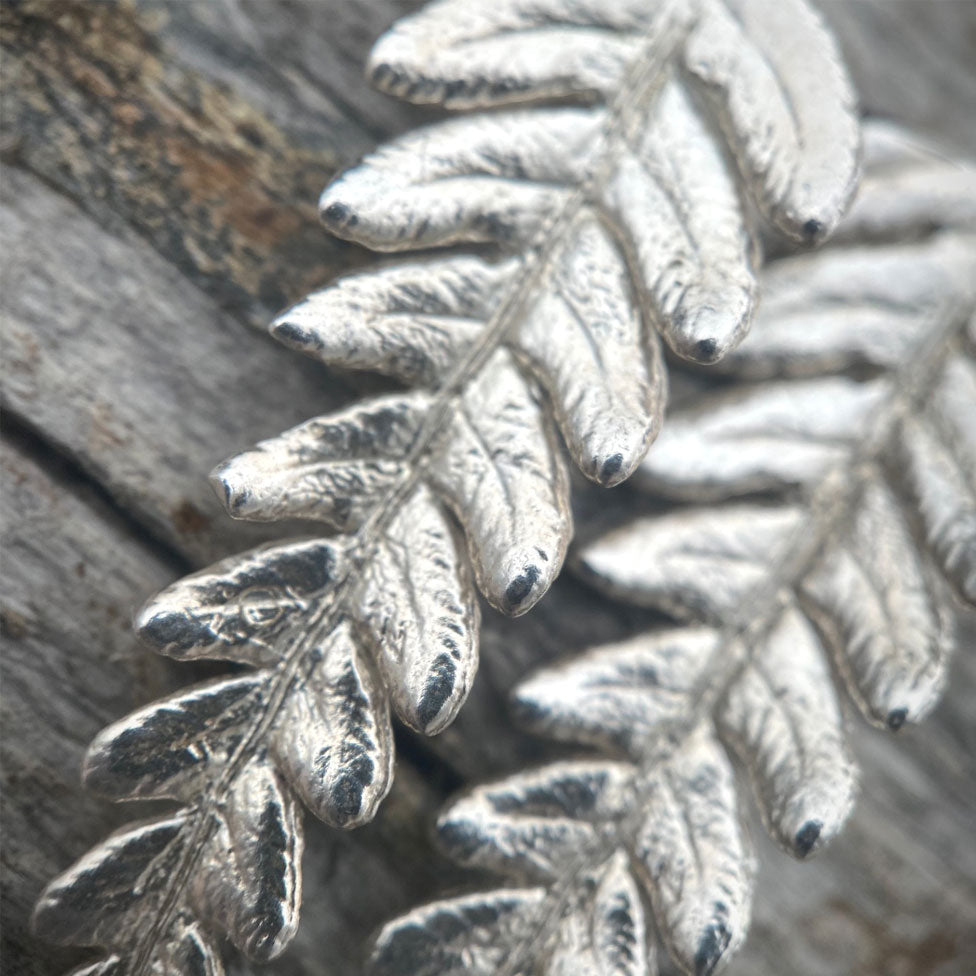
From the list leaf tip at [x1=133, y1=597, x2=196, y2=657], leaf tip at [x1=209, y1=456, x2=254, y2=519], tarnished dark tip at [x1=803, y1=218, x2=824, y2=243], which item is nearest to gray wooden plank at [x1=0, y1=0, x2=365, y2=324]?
leaf tip at [x1=209, y1=456, x2=254, y2=519]

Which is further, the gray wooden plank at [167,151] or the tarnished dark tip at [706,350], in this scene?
the gray wooden plank at [167,151]

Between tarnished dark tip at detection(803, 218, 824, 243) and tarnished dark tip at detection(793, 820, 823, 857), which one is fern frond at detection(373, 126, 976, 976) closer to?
tarnished dark tip at detection(793, 820, 823, 857)

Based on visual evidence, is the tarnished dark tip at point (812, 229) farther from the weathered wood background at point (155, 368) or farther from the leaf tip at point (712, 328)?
the weathered wood background at point (155, 368)

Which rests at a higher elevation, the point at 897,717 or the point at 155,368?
the point at 155,368

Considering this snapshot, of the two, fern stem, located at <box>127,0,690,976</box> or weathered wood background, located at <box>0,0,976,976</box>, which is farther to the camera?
weathered wood background, located at <box>0,0,976,976</box>

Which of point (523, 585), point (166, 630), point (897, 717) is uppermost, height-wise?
point (166, 630)

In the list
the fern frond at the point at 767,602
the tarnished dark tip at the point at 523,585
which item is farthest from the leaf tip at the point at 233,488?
the fern frond at the point at 767,602

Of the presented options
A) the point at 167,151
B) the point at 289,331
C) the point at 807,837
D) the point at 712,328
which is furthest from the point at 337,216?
the point at 807,837

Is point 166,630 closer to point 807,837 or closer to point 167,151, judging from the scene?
point 167,151
